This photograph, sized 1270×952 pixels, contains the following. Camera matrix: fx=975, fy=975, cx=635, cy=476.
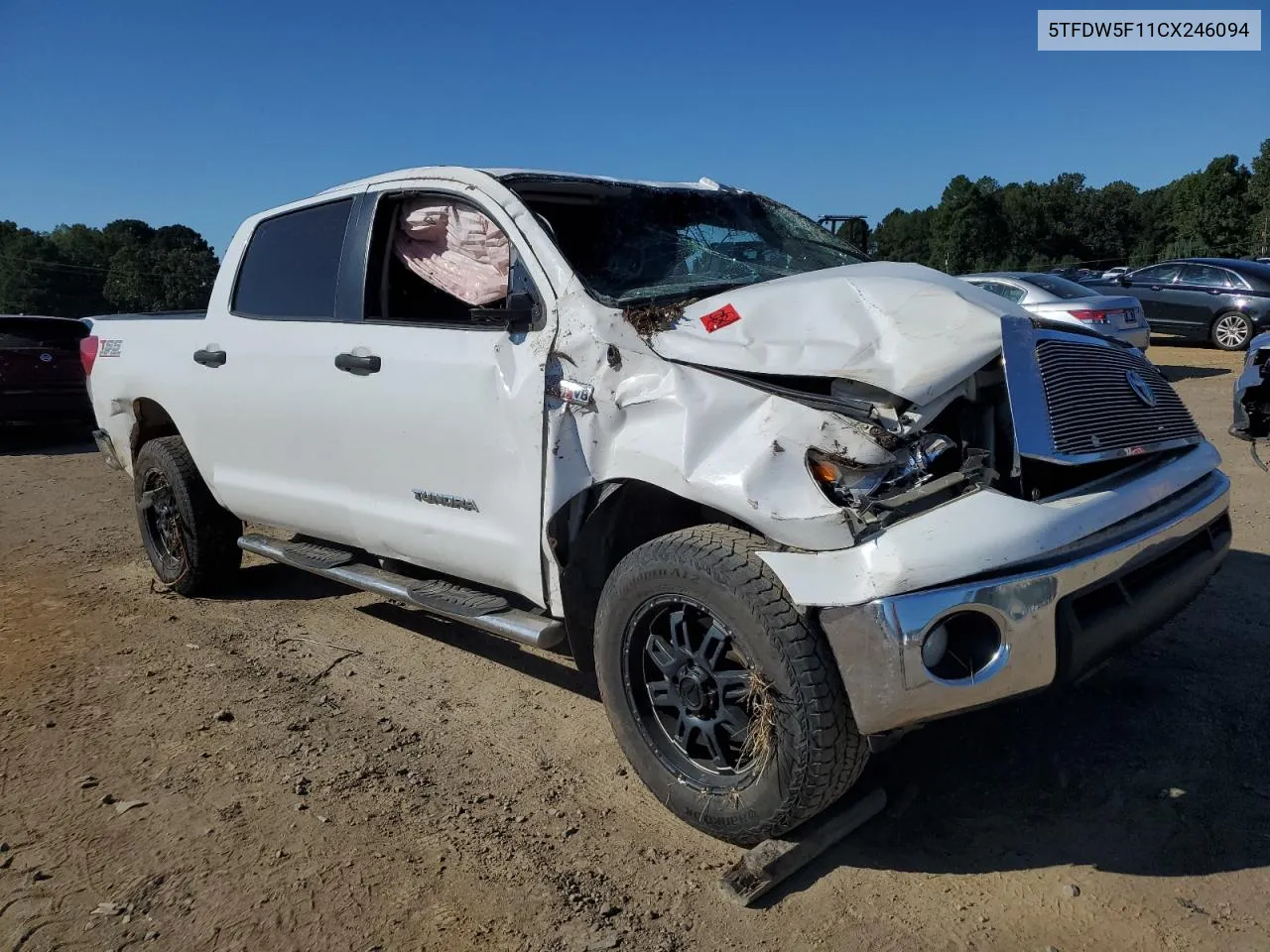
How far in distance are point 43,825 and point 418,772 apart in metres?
1.16

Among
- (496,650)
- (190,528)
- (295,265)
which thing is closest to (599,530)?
(496,650)

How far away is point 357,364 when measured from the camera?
12.7 ft

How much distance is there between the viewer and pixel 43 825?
3.07 m

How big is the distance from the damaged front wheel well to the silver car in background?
31.9 feet

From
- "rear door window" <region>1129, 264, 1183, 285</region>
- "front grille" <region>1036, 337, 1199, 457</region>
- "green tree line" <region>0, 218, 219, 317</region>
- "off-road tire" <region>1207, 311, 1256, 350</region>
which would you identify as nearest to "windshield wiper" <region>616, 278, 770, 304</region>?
"front grille" <region>1036, 337, 1199, 457</region>

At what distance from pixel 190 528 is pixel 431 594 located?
2144mm

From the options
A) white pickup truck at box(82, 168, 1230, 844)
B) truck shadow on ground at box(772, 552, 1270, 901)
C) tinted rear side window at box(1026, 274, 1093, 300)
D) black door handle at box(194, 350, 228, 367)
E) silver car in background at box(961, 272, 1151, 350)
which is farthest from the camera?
tinted rear side window at box(1026, 274, 1093, 300)

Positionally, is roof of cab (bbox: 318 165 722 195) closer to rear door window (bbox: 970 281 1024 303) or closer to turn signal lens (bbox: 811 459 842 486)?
turn signal lens (bbox: 811 459 842 486)

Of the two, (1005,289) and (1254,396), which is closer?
(1254,396)

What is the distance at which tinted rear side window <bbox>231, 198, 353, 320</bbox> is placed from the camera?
168 inches

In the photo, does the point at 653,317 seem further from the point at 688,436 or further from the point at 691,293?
the point at 688,436

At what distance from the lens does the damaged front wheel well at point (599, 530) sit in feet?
10.2

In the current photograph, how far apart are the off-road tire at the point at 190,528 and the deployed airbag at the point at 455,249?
6.60 ft

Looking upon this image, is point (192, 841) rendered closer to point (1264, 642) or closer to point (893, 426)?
point (893, 426)
